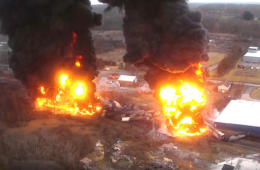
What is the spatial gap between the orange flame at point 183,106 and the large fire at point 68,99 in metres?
11.1

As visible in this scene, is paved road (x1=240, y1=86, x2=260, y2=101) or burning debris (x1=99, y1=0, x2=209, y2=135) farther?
paved road (x1=240, y1=86, x2=260, y2=101)

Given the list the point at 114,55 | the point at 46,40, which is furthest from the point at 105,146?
the point at 114,55

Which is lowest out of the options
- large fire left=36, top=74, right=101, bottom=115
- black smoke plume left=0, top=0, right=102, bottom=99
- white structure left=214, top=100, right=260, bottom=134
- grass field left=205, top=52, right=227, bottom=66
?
white structure left=214, top=100, right=260, bottom=134

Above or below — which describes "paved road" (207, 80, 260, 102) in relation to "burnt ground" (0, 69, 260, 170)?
above

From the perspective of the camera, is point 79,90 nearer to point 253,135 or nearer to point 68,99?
point 68,99

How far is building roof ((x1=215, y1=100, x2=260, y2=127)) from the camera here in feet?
103

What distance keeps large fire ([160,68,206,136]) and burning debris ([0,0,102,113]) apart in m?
10.8

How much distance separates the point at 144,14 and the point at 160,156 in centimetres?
1511

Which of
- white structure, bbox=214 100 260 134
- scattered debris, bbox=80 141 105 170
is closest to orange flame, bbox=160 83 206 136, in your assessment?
white structure, bbox=214 100 260 134

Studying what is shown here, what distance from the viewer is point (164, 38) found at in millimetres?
29266

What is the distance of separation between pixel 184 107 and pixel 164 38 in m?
7.65

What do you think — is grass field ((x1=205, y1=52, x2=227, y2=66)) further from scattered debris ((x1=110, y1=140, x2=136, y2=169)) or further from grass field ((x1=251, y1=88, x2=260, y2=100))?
scattered debris ((x1=110, y1=140, x2=136, y2=169))

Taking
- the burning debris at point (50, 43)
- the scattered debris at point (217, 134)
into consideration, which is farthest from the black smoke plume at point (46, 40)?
the scattered debris at point (217, 134)

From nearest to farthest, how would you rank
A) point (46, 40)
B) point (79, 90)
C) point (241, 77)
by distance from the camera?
point (46, 40), point (79, 90), point (241, 77)
